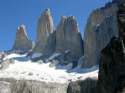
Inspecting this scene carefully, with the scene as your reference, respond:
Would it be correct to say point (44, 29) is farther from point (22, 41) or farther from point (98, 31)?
point (98, 31)

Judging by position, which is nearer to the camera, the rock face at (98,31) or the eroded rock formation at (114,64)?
the eroded rock formation at (114,64)

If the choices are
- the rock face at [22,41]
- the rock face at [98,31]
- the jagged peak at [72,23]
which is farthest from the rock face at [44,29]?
the rock face at [98,31]

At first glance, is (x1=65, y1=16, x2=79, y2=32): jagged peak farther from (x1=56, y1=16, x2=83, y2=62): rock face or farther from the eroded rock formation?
the eroded rock formation

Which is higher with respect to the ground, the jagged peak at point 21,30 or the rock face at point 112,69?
the jagged peak at point 21,30

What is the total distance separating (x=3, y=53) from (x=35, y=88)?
62919mm

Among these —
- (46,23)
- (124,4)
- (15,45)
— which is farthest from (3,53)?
(124,4)

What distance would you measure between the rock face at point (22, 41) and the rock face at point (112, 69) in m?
118

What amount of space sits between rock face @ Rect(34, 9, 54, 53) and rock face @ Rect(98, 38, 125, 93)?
107m

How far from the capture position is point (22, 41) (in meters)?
130

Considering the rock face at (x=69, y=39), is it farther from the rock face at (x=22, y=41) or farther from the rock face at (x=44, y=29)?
the rock face at (x=22, y=41)

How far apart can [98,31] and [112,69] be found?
90.7 metres

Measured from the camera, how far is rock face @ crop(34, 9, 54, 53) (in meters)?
120

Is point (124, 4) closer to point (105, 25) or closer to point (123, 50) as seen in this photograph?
point (123, 50)

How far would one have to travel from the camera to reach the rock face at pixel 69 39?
353 ft
